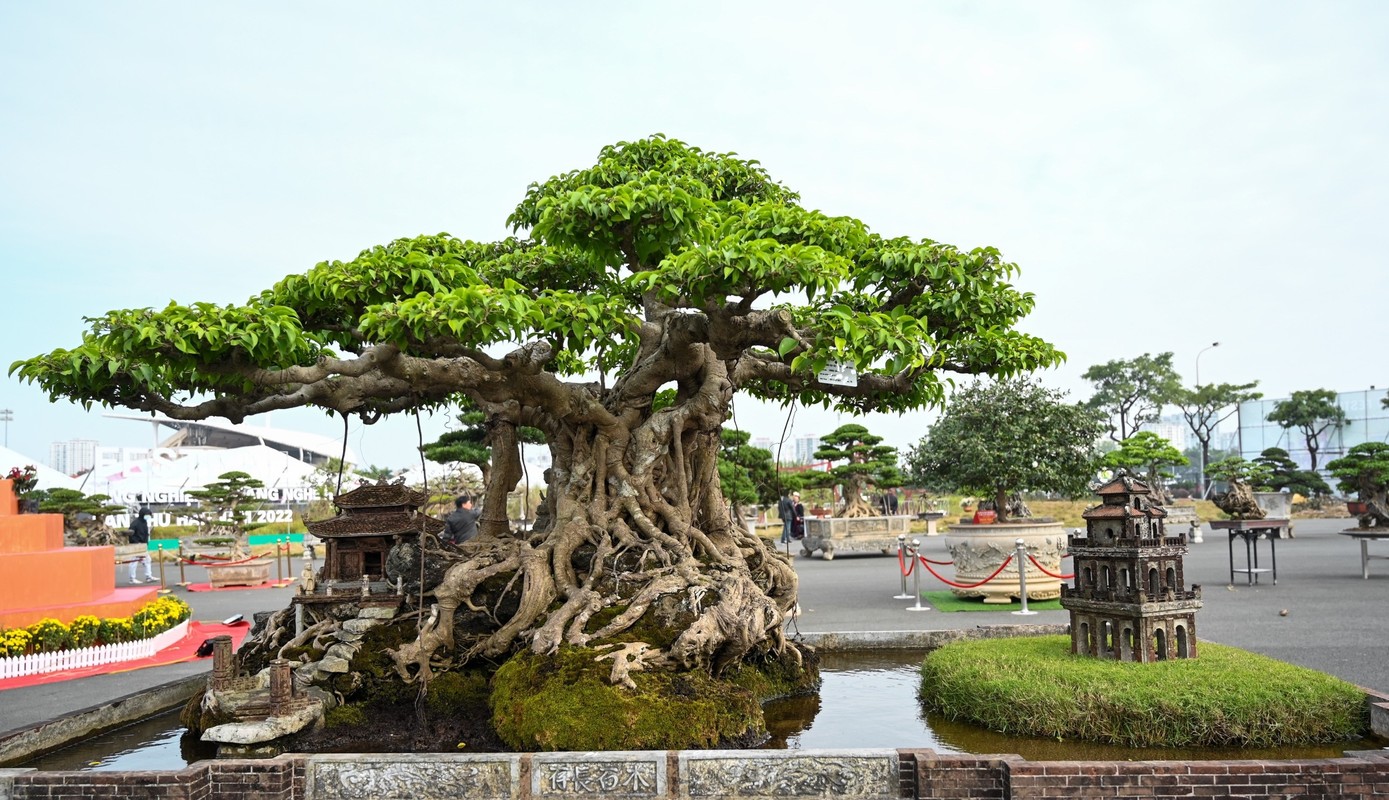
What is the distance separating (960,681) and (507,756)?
363 cm

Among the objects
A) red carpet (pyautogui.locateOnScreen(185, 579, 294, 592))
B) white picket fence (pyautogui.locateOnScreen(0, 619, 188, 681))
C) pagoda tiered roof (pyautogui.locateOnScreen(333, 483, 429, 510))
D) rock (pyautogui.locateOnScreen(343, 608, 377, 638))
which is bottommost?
red carpet (pyautogui.locateOnScreen(185, 579, 294, 592))

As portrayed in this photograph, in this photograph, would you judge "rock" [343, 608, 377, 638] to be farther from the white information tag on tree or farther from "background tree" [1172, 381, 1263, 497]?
"background tree" [1172, 381, 1263, 497]

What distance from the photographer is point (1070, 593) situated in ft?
25.4

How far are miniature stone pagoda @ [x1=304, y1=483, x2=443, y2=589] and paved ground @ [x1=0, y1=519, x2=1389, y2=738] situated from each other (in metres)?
2.57

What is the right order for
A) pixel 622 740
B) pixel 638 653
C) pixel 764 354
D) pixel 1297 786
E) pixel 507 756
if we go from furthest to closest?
pixel 764 354 < pixel 638 653 < pixel 622 740 < pixel 507 756 < pixel 1297 786

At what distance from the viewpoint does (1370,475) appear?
21547 mm

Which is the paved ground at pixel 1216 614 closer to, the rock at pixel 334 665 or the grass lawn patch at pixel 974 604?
the grass lawn patch at pixel 974 604

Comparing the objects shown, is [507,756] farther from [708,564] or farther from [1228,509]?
[1228,509]

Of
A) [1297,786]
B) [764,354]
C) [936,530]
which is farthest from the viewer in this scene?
[936,530]

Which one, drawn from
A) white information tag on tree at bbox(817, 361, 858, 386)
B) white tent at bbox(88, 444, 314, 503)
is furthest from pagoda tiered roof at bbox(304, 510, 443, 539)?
white tent at bbox(88, 444, 314, 503)

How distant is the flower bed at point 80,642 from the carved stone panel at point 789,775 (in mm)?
8884

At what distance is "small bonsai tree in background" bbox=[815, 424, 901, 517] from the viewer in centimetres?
2889

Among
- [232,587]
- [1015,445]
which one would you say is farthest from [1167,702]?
[232,587]

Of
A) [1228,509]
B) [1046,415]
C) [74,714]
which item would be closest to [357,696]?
[74,714]
